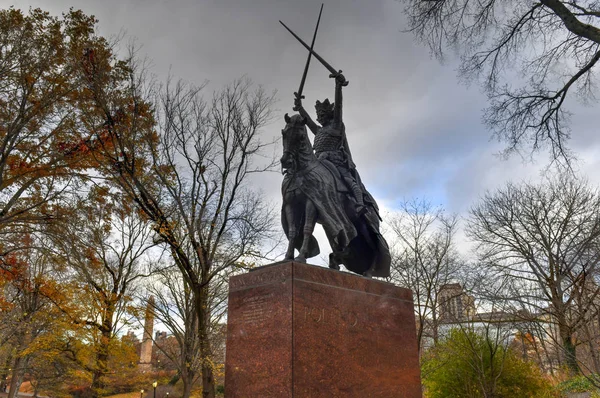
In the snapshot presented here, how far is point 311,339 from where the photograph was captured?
17.3 ft

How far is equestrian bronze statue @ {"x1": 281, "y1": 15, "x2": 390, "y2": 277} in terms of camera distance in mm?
6641

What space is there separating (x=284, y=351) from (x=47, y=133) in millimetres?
10548

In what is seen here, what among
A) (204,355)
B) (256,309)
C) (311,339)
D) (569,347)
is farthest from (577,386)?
(256,309)

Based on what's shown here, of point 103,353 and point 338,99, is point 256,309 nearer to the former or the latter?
point 338,99

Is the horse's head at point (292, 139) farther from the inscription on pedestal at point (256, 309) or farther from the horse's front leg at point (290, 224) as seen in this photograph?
the inscription on pedestal at point (256, 309)

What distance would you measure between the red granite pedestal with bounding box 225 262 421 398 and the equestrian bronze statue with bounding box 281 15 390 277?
2.52 ft

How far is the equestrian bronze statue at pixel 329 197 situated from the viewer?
21.8 ft

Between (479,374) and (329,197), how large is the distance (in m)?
10.7

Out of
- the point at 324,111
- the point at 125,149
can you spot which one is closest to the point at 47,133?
the point at 125,149

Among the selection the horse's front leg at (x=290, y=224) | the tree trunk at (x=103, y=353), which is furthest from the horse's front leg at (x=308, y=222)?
the tree trunk at (x=103, y=353)

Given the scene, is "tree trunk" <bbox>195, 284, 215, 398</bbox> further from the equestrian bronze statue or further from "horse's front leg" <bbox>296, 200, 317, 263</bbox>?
"horse's front leg" <bbox>296, 200, 317, 263</bbox>

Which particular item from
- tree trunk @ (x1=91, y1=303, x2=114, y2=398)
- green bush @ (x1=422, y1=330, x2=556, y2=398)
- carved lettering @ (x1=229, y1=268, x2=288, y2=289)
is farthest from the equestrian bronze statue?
tree trunk @ (x1=91, y1=303, x2=114, y2=398)

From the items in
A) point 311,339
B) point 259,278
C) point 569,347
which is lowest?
point 311,339

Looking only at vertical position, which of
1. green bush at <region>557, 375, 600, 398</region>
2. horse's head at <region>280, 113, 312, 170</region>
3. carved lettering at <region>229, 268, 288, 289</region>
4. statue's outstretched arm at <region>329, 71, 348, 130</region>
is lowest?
green bush at <region>557, 375, 600, 398</region>
